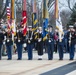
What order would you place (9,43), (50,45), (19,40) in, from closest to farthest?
(50,45) → (19,40) → (9,43)

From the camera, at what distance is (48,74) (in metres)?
12.4

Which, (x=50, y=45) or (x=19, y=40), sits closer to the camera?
(x=50, y=45)

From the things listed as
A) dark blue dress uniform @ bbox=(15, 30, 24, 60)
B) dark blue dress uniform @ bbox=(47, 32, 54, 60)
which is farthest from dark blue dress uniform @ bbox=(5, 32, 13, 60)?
dark blue dress uniform @ bbox=(47, 32, 54, 60)

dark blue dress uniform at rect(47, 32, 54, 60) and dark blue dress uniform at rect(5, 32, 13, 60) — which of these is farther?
dark blue dress uniform at rect(5, 32, 13, 60)

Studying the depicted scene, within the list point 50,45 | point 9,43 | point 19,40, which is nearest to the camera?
point 50,45

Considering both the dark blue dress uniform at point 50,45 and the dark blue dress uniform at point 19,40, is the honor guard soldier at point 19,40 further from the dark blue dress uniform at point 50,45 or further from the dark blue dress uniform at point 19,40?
the dark blue dress uniform at point 50,45

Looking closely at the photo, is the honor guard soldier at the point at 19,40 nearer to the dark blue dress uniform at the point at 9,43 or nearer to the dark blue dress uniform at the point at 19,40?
the dark blue dress uniform at the point at 19,40

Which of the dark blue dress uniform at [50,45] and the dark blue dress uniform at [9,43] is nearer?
the dark blue dress uniform at [50,45]

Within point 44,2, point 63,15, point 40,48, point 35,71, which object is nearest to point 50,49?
point 40,48

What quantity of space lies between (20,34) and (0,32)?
107 centimetres

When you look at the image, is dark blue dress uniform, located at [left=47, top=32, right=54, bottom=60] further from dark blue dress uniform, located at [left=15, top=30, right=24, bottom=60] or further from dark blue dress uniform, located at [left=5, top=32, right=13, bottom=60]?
dark blue dress uniform, located at [left=5, top=32, right=13, bottom=60]

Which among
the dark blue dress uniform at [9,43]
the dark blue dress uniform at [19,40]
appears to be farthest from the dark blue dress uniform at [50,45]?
the dark blue dress uniform at [9,43]

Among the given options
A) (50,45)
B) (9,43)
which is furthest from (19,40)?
(50,45)

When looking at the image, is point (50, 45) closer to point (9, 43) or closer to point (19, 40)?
point (19, 40)
